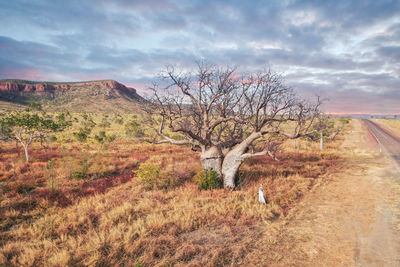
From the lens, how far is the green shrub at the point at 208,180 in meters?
11.0

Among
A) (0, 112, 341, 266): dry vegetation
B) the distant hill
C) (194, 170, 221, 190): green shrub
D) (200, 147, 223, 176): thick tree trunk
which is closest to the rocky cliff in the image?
the distant hill

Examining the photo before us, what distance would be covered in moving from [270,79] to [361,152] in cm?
2228

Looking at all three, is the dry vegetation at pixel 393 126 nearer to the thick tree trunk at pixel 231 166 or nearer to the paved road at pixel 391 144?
the paved road at pixel 391 144

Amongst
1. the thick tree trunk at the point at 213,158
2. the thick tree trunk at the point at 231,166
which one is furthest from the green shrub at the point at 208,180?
the thick tree trunk at the point at 231,166

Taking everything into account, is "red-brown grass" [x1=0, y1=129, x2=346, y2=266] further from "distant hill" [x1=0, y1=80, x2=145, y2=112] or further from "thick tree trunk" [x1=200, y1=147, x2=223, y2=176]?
"distant hill" [x1=0, y1=80, x2=145, y2=112]

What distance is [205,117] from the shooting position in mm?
10781

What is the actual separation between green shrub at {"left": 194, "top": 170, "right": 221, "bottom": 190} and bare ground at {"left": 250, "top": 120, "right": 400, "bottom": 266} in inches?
162

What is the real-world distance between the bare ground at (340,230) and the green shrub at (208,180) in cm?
410

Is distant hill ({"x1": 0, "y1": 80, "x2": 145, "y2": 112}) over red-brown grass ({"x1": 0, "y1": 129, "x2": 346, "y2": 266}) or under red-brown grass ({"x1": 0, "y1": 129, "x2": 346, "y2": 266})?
over

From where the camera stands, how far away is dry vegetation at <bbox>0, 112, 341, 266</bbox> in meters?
5.64

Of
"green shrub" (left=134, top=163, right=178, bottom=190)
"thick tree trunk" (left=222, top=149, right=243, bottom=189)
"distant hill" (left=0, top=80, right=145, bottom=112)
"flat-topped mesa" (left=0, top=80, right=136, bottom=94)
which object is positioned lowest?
"green shrub" (left=134, top=163, right=178, bottom=190)

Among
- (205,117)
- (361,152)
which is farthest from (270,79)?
(361,152)

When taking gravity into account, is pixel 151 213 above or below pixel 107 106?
below

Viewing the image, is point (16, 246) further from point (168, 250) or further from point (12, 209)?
point (168, 250)
